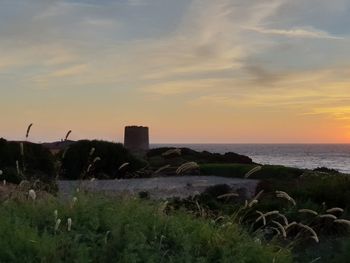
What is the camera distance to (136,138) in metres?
49.3

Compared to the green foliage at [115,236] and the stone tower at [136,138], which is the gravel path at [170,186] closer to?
the green foliage at [115,236]

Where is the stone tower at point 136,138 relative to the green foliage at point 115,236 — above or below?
above

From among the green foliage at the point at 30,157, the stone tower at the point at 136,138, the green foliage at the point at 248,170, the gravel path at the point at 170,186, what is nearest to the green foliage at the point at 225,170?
the green foliage at the point at 248,170

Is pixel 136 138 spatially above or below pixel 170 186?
above

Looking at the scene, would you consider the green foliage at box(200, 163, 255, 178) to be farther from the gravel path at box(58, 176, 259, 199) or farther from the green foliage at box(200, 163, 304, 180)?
the gravel path at box(58, 176, 259, 199)

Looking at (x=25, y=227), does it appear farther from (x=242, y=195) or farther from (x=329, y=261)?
(x=242, y=195)

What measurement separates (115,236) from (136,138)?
1687 inches

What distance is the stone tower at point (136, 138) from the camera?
48.9 metres

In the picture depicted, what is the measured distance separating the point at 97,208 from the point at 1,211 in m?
1.04

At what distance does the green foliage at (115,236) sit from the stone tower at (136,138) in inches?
1605

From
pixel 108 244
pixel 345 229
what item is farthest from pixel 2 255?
pixel 345 229

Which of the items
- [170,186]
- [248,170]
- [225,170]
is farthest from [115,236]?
[225,170]

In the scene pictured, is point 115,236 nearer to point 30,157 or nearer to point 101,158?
point 30,157

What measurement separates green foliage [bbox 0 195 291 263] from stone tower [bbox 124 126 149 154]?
40770 mm
